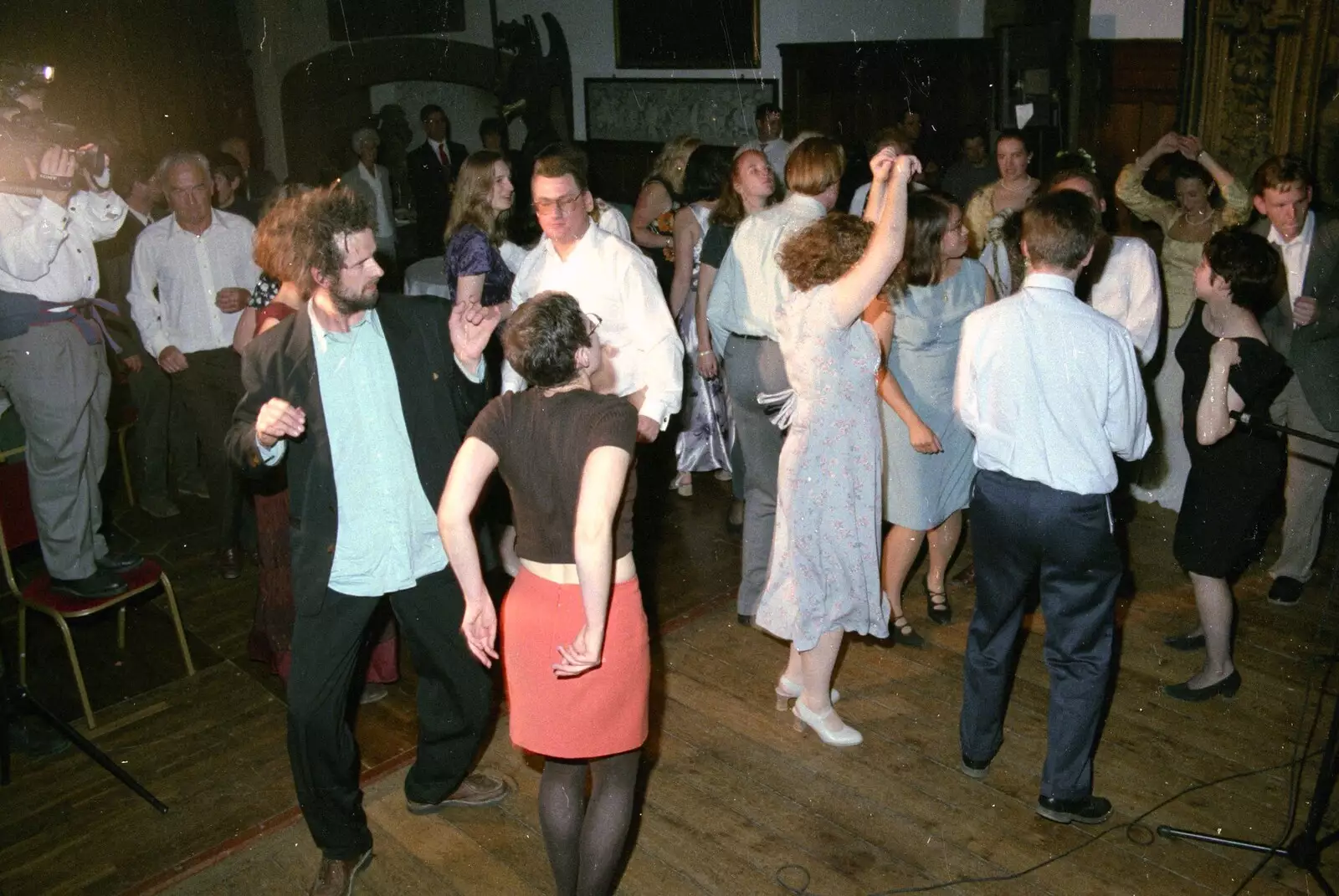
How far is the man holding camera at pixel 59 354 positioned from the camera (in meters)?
3.75

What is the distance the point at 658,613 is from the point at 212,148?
7.30 meters

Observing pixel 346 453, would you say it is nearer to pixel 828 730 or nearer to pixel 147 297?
pixel 828 730

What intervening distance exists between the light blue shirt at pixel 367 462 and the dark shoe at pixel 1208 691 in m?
2.34

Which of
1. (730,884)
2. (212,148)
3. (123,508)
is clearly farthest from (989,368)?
(212,148)

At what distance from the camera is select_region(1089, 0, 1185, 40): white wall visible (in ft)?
22.5

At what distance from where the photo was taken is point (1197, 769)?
3.03 metres

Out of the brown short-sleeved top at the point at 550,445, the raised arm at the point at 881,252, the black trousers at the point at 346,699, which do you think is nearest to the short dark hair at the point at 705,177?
the raised arm at the point at 881,252

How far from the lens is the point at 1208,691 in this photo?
132 inches

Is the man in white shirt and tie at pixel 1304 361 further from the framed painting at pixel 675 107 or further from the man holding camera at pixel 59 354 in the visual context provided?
the framed painting at pixel 675 107

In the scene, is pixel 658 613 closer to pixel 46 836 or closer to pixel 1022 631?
pixel 1022 631

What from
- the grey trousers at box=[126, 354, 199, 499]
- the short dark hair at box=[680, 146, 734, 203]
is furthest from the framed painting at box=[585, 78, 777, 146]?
the grey trousers at box=[126, 354, 199, 499]

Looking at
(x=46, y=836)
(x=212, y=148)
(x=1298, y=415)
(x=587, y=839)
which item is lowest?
(x=46, y=836)

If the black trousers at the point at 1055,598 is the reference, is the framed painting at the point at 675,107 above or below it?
above

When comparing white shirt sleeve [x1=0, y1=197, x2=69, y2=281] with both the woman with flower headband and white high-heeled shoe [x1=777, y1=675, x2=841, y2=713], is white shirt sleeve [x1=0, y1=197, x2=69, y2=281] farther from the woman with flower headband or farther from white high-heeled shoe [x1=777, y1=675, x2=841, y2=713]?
the woman with flower headband
